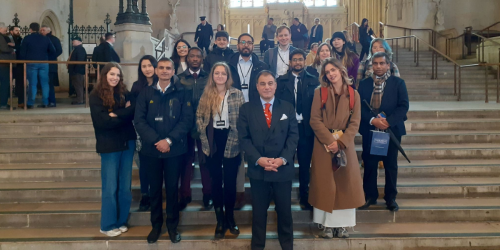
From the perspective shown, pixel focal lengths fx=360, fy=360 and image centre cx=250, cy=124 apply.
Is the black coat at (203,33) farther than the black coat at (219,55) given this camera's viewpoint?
Yes

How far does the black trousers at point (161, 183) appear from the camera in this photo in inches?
160

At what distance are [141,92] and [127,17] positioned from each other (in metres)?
5.70

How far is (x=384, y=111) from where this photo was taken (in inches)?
176

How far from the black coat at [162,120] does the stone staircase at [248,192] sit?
1072 millimetres

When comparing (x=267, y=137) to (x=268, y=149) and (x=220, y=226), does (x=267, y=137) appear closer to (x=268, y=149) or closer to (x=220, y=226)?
(x=268, y=149)

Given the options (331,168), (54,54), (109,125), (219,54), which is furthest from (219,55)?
(54,54)

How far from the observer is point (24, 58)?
8383 mm

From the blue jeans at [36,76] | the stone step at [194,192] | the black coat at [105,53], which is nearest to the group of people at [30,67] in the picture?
the blue jeans at [36,76]

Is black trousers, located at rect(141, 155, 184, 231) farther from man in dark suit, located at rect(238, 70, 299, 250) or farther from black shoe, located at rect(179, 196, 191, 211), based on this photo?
man in dark suit, located at rect(238, 70, 299, 250)

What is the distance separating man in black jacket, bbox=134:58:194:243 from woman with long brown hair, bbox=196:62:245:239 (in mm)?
225

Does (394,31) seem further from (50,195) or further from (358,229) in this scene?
(50,195)

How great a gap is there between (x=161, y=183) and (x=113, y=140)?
2.36 ft

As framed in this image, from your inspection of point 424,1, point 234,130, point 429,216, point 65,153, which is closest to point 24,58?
point 65,153

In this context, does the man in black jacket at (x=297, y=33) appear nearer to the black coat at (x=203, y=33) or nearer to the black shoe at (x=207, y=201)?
the black coat at (x=203, y=33)
